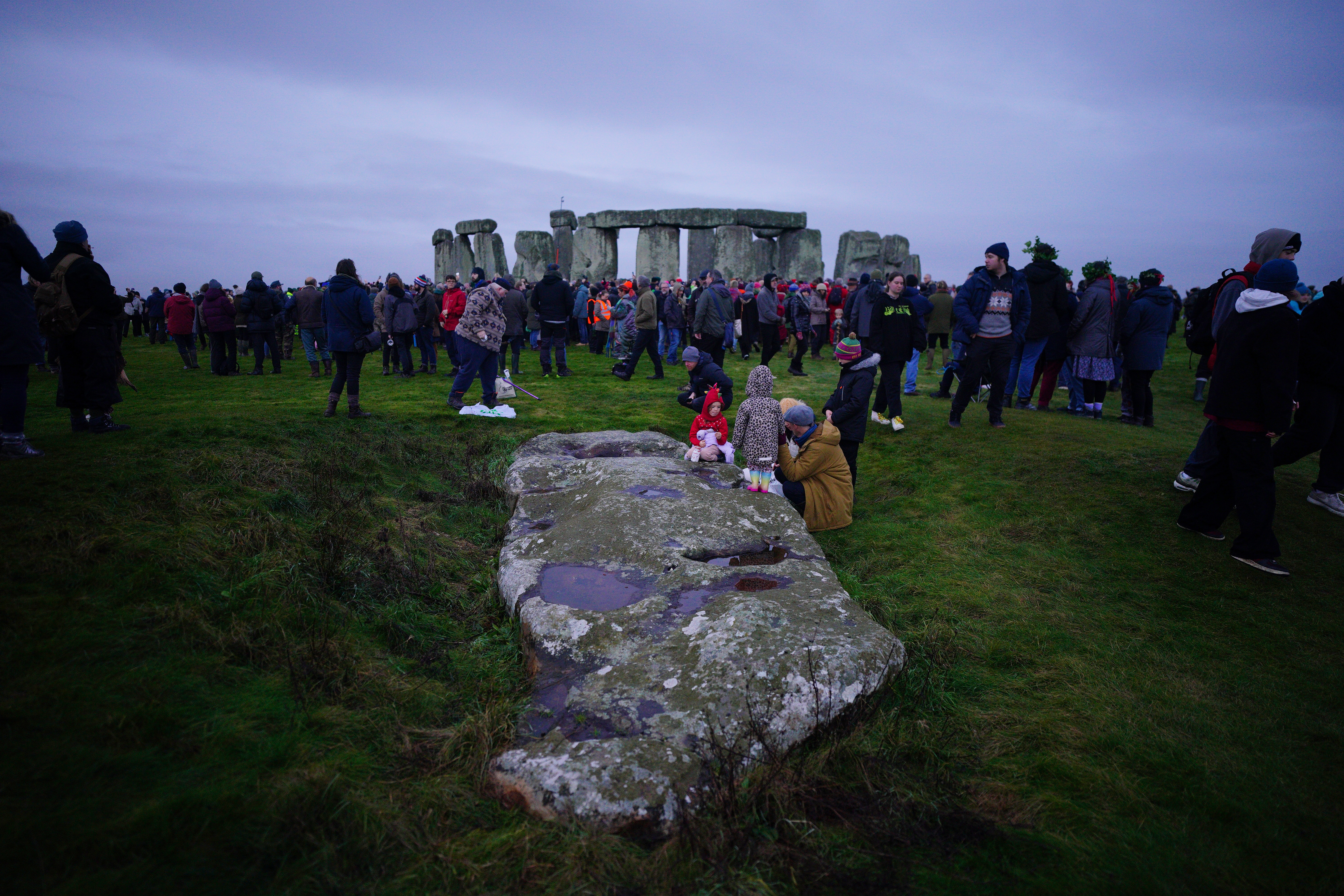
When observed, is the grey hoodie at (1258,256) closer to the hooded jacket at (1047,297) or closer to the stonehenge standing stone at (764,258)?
the hooded jacket at (1047,297)

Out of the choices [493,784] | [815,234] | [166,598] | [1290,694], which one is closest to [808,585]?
[493,784]

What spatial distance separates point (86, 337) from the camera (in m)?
5.93

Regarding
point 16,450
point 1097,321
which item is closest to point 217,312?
point 16,450

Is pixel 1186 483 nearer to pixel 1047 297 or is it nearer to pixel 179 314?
pixel 1047 297

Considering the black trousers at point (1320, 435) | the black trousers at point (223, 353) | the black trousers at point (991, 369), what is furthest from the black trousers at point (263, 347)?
the black trousers at point (1320, 435)

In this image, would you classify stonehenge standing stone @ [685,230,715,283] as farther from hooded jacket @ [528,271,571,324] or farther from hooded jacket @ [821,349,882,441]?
hooded jacket @ [821,349,882,441]

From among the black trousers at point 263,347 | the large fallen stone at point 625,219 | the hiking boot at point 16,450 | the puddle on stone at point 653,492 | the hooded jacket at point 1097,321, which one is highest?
the large fallen stone at point 625,219

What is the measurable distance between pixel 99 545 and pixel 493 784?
253cm

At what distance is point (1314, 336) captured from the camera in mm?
5234

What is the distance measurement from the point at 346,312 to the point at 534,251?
1874 cm

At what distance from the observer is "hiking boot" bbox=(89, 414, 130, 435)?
20.1ft

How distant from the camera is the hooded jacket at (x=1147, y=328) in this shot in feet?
28.9

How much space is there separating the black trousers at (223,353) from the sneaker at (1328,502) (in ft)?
51.1

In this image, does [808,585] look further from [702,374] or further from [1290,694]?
[702,374]
